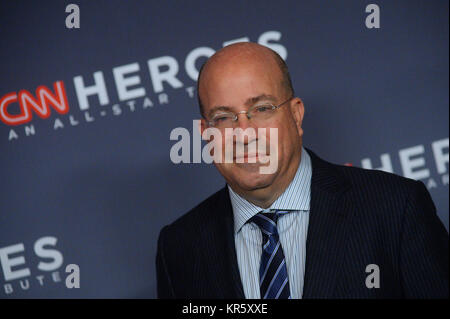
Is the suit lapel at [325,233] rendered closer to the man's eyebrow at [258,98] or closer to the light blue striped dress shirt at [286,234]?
the light blue striped dress shirt at [286,234]

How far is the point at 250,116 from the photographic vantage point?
6.04 ft

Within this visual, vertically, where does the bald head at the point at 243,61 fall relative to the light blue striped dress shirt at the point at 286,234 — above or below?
above

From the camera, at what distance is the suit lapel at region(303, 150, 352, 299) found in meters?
1.77

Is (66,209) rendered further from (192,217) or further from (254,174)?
(254,174)

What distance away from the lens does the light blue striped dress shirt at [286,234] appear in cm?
187

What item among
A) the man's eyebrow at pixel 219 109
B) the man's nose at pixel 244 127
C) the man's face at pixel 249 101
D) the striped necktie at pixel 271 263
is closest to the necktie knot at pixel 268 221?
the striped necktie at pixel 271 263

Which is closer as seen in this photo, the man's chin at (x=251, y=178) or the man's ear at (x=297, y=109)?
the man's chin at (x=251, y=178)

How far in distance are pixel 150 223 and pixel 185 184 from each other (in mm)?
250

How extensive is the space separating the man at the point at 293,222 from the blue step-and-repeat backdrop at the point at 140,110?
0.86m

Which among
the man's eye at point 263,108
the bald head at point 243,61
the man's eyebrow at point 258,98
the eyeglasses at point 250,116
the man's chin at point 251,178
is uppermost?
the bald head at point 243,61

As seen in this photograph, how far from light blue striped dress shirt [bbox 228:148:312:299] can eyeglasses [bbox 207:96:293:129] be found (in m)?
0.23

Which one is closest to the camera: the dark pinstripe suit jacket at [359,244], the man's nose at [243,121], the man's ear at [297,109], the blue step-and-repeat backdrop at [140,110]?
the dark pinstripe suit jacket at [359,244]

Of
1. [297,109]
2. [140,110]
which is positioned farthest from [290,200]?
[140,110]
